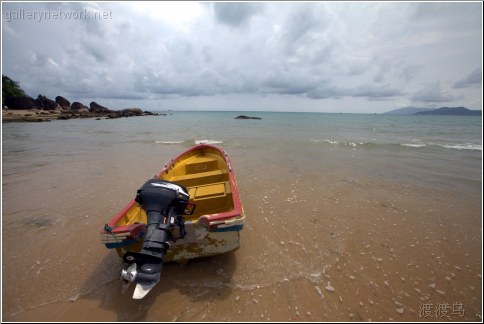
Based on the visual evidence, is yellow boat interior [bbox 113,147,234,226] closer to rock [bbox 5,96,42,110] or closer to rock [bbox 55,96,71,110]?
rock [bbox 5,96,42,110]

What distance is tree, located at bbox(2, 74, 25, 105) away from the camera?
5965cm

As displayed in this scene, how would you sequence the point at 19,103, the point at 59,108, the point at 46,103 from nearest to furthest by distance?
the point at 19,103, the point at 46,103, the point at 59,108

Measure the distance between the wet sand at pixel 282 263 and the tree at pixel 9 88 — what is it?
260 ft

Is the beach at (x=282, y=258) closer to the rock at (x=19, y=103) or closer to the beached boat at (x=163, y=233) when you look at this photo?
the beached boat at (x=163, y=233)

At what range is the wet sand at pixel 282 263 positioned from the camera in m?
3.58

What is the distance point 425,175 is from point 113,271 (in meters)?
12.5

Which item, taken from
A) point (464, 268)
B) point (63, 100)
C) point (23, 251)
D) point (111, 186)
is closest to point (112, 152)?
point (111, 186)

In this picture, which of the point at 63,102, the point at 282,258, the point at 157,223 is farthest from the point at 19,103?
the point at 282,258

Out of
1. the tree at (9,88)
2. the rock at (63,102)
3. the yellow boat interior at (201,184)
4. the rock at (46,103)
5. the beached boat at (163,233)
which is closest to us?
the beached boat at (163,233)

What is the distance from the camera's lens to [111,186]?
27.6ft

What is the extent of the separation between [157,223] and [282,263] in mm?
2657

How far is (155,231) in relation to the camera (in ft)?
Answer: 11.0

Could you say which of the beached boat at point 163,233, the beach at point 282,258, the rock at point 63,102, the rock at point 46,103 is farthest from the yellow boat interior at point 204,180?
the rock at point 63,102

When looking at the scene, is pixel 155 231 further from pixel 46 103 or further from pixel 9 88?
pixel 46 103
